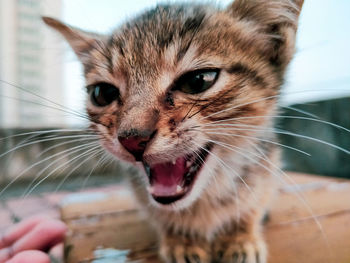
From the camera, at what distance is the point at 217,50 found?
25.7 inches

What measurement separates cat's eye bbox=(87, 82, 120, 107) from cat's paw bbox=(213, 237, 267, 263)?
458 millimetres

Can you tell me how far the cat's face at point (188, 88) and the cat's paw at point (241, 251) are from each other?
0.53 feet

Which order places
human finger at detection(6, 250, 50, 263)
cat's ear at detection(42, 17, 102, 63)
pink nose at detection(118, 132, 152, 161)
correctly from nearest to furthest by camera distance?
pink nose at detection(118, 132, 152, 161)
human finger at detection(6, 250, 50, 263)
cat's ear at detection(42, 17, 102, 63)

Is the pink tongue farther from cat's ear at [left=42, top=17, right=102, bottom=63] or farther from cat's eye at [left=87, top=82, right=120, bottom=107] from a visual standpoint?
cat's ear at [left=42, top=17, right=102, bottom=63]

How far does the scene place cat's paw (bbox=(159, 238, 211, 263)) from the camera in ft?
2.27

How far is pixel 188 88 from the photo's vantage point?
0.64 metres

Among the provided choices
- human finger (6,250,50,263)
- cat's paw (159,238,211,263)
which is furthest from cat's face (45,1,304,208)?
human finger (6,250,50,263)

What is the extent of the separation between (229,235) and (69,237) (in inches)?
17.3

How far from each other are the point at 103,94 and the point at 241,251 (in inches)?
20.4

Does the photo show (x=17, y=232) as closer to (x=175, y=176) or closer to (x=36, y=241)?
(x=36, y=241)

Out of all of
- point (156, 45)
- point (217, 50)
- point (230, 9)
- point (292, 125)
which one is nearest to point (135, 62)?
point (156, 45)

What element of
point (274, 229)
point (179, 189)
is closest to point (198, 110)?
point (179, 189)

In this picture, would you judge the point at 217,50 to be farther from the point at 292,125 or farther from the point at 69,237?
the point at 292,125

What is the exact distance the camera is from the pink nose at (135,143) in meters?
0.54
